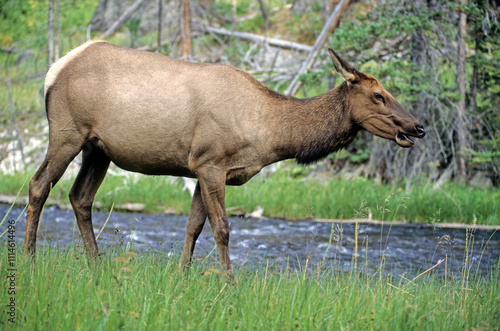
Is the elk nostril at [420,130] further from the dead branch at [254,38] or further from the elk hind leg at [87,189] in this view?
the dead branch at [254,38]

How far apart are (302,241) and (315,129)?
3.24 metres

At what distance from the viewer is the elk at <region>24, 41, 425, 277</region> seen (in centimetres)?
496

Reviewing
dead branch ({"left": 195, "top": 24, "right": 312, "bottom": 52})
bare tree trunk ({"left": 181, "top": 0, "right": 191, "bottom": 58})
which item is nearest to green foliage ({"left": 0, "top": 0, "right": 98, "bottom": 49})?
bare tree trunk ({"left": 181, "top": 0, "right": 191, "bottom": 58})

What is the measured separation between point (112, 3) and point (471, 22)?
12.5 m

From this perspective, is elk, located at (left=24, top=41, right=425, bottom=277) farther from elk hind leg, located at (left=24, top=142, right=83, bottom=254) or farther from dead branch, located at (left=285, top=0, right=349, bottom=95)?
dead branch, located at (left=285, top=0, right=349, bottom=95)

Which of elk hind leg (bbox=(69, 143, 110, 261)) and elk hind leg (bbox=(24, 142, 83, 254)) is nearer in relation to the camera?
elk hind leg (bbox=(24, 142, 83, 254))

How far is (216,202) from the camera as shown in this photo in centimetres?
495

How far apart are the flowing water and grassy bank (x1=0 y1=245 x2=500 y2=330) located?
2.42 metres

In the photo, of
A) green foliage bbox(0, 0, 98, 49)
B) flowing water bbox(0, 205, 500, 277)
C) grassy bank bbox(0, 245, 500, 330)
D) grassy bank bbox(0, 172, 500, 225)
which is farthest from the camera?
green foliage bbox(0, 0, 98, 49)

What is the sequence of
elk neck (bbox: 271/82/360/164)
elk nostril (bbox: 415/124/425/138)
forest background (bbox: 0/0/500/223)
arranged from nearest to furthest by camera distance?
1. elk nostril (bbox: 415/124/425/138)
2. elk neck (bbox: 271/82/360/164)
3. forest background (bbox: 0/0/500/223)

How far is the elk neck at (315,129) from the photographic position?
17.0 feet

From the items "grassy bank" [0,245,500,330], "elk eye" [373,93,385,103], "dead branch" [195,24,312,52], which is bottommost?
"grassy bank" [0,245,500,330]

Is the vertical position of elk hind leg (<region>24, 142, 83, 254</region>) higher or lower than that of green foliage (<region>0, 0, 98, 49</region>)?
lower

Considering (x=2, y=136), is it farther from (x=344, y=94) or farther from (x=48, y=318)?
(x=48, y=318)
